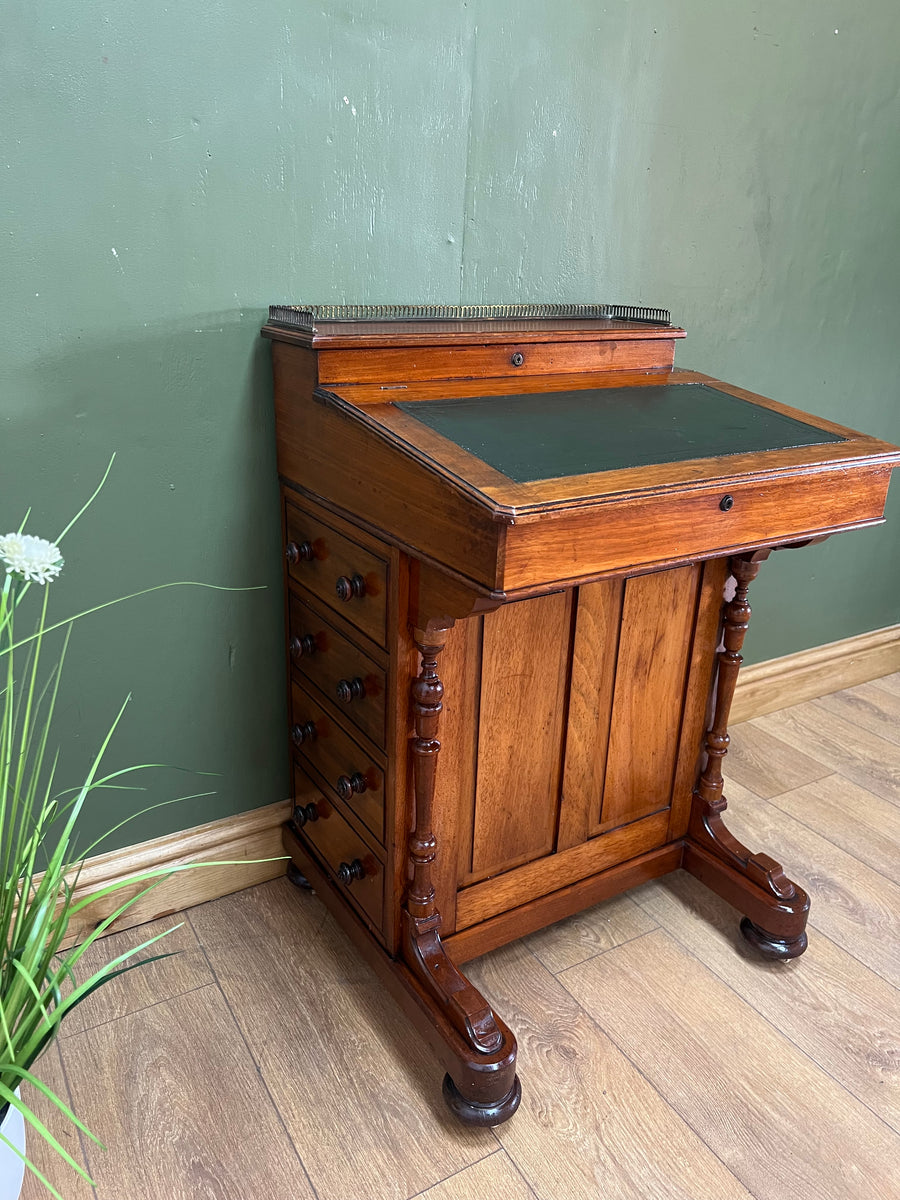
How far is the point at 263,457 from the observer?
173cm

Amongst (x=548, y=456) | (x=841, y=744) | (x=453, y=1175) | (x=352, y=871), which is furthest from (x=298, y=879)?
(x=841, y=744)

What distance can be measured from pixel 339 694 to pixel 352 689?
45 millimetres

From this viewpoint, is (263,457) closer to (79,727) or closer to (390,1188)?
(79,727)

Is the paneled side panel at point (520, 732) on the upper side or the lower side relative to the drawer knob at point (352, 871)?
upper

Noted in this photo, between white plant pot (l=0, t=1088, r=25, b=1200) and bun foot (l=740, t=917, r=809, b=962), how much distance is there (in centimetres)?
137

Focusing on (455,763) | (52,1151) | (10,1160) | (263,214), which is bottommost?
(52,1151)

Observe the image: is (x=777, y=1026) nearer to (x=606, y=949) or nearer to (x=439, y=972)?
(x=606, y=949)

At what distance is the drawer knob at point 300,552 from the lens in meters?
1.67

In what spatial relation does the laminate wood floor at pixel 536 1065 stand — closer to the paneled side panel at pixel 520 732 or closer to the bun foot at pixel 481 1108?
the bun foot at pixel 481 1108

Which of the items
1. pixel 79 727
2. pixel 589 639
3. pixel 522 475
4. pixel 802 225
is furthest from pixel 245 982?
pixel 802 225

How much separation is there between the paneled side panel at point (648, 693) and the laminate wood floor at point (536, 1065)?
28cm

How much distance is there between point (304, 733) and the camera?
1821mm

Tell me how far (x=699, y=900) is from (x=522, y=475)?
1265mm

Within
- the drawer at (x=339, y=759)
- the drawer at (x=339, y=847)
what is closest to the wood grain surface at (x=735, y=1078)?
the drawer at (x=339, y=847)
